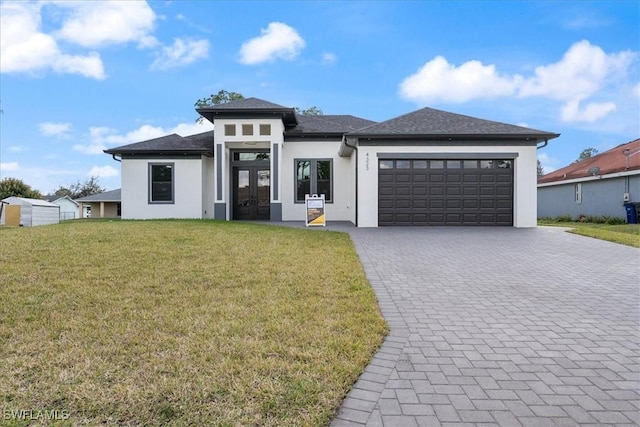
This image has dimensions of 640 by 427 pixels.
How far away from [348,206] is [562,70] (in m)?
10.6

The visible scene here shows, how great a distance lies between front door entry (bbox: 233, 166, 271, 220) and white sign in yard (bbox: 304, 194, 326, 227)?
13.4 feet

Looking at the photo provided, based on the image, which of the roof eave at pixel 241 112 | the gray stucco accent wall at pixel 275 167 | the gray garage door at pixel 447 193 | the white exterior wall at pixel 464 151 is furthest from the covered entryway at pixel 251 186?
the gray garage door at pixel 447 193

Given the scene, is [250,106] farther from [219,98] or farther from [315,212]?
[219,98]

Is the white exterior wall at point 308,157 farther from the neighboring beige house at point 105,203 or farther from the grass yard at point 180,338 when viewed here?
the neighboring beige house at point 105,203

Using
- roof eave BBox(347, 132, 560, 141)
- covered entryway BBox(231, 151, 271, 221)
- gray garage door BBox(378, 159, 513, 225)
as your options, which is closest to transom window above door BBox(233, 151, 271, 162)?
covered entryway BBox(231, 151, 271, 221)

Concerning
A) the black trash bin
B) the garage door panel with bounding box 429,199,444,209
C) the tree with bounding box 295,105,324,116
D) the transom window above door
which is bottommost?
the black trash bin

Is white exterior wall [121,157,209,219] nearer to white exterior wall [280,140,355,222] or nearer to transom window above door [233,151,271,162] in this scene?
transom window above door [233,151,271,162]

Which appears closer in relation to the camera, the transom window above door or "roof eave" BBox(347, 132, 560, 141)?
"roof eave" BBox(347, 132, 560, 141)

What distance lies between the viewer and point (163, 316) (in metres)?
3.91

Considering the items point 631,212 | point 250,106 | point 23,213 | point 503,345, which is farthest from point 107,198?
point 631,212

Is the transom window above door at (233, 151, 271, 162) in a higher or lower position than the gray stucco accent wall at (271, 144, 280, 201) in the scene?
higher

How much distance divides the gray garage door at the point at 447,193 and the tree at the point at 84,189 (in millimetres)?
58202

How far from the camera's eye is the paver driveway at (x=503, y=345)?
2.39m

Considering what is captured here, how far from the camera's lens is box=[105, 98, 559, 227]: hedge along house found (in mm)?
13359
